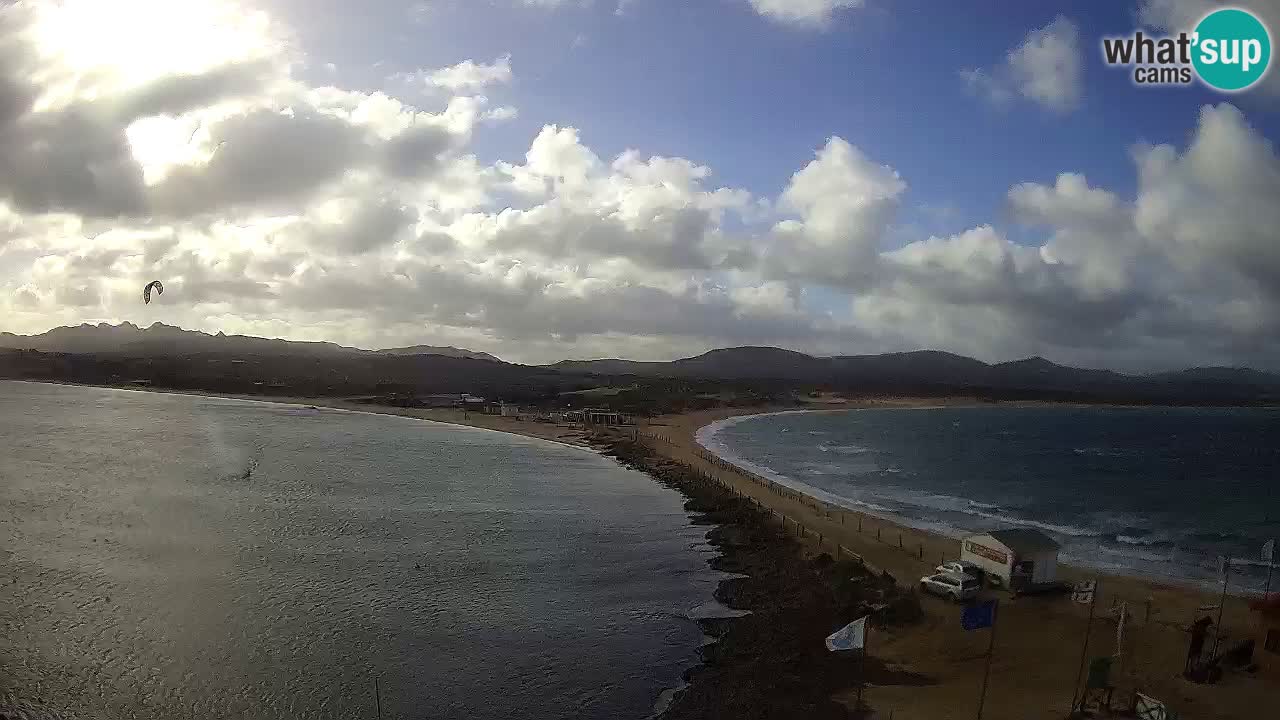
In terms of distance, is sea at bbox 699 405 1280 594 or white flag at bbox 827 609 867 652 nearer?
white flag at bbox 827 609 867 652

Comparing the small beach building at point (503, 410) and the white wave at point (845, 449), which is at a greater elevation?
the small beach building at point (503, 410)

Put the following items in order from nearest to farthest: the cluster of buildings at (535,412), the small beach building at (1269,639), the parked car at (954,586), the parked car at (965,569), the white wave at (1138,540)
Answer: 1. the small beach building at (1269,639)
2. the parked car at (954,586)
3. the parked car at (965,569)
4. the white wave at (1138,540)
5. the cluster of buildings at (535,412)

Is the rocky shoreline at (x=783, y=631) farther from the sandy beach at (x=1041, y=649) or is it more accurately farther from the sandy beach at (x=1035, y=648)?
the sandy beach at (x=1041, y=649)

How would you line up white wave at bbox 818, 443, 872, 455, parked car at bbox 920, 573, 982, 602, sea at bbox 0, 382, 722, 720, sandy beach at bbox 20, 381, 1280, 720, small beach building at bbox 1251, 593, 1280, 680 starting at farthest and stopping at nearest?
white wave at bbox 818, 443, 872, 455 < parked car at bbox 920, 573, 982, 602 < small beach building at bbox 1251, 593, 1280, 680 < sea at bbox 0, 382, 722, 720 < sandy beach at bbox 20, 381, 1280, 720

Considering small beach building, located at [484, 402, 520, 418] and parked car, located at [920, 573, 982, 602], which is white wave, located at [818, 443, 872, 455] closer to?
small beach building, located at [484, 402, 520, 418]

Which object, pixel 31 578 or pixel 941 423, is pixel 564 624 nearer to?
pixel 31 578

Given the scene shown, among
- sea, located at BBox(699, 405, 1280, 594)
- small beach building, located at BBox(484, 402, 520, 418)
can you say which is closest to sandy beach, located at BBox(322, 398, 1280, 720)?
sea, located at BBox(699, 405, 1280, 594)

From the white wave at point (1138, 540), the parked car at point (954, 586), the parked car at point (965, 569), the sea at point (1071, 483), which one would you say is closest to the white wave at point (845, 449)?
the sea at point (1071, 483)
